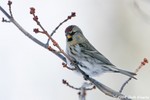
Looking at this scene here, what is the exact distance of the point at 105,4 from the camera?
118 inches

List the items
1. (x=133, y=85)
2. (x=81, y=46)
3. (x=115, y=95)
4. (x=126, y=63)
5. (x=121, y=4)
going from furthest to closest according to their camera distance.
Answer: (x=121, y=4) < (x=126, y=63) < (x=133, y=85) < (x=81, y=46) < (x=115, y=95)

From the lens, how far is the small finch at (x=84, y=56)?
1492mm

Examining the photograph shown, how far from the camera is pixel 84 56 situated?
1556 mm

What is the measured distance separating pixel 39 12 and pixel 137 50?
0.80 meters

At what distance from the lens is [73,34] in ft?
5.09

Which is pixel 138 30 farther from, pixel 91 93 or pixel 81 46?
pixel 81 46

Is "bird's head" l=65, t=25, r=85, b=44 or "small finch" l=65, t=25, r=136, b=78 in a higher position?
"bird's head" l=65, t=25, r=85, b=44

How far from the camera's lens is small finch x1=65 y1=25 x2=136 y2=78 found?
4.90ft

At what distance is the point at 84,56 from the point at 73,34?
0.08 meters

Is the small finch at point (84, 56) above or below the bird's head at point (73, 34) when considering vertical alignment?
below

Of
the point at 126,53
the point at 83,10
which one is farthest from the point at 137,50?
the point at 83,10

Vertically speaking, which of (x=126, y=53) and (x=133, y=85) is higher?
(x=126, y=53)

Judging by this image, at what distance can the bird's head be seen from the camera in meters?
1.53

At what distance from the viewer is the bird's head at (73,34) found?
1531mm
